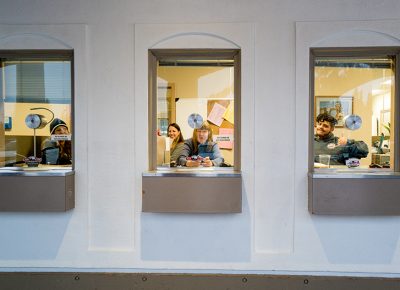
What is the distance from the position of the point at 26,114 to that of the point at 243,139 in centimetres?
251

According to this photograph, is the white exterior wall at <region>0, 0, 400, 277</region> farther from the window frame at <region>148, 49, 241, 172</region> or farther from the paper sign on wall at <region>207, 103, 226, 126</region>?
the paper sign on wall at <region>207, 103, 226, 126</region>

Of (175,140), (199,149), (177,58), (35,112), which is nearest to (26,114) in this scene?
(35,112)

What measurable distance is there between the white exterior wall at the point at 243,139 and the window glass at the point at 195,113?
0.73 feet

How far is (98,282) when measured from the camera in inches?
137

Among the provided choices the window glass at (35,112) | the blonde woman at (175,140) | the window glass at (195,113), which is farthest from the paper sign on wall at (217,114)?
the window glass at (35,112)

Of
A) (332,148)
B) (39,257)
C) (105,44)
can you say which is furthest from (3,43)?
(332,148)

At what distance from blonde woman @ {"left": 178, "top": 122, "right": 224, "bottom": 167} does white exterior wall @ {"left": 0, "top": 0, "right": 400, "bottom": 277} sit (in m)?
0.43

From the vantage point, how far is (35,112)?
11.9 feet

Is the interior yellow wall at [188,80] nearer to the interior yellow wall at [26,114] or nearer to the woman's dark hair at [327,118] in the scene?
the woman's dark hair at [327,118]

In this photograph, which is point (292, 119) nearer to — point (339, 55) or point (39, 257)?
point (339, 55)

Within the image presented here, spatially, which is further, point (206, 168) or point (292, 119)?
point (206, 168)

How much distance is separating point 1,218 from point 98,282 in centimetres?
130

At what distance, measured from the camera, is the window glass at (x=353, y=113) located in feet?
11.5

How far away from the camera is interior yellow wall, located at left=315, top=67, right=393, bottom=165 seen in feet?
11.5
